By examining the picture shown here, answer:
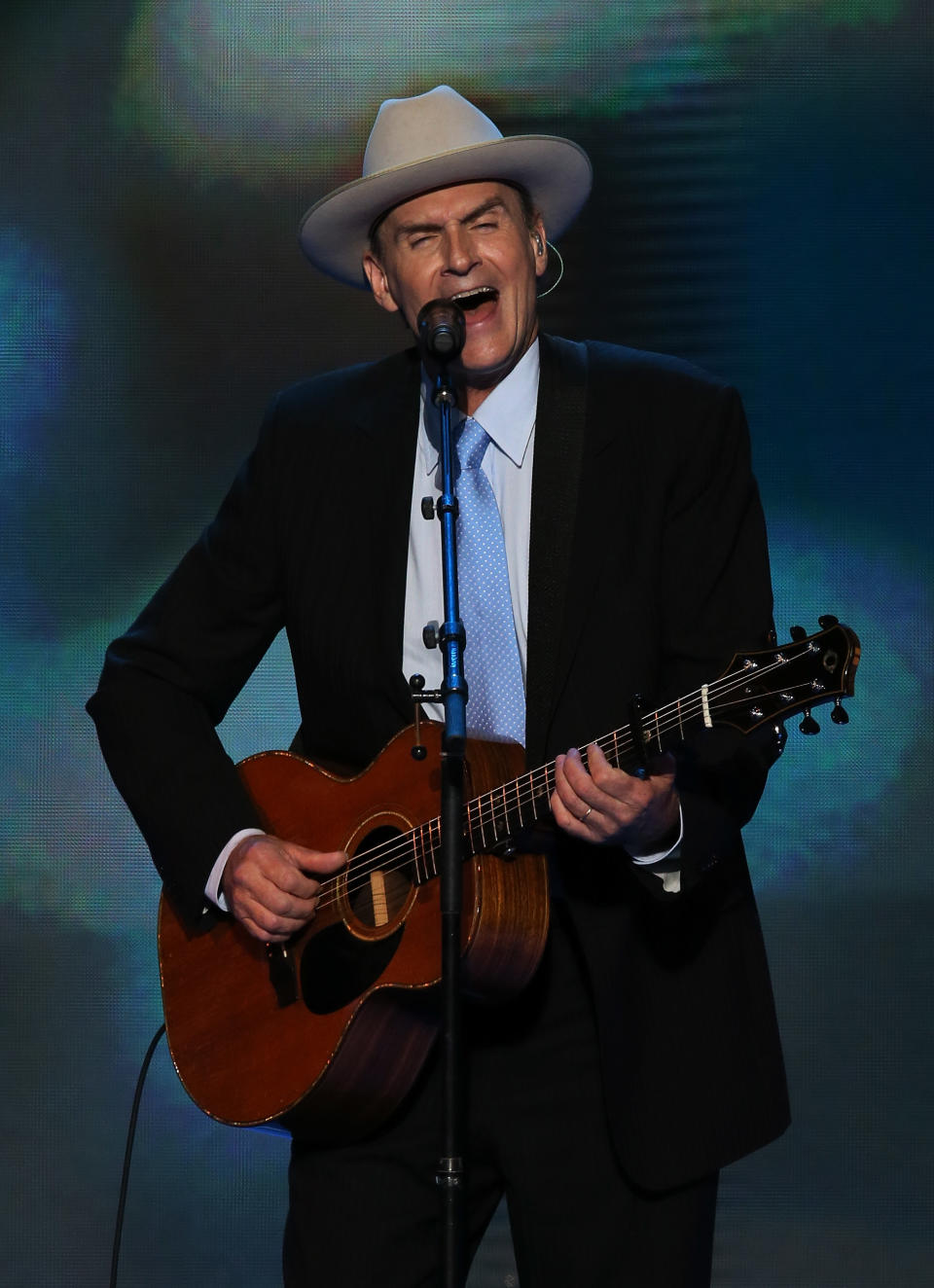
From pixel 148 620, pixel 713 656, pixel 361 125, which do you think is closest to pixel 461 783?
pixel 713 656

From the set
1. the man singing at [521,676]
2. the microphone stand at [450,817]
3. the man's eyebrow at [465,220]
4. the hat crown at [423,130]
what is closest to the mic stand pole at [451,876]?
the microphone stand at [450,817]

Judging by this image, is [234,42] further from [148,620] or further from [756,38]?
[148,620]

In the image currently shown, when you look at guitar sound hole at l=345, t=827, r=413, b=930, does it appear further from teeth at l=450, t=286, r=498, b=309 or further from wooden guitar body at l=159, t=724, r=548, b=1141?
teeth at l=450, t=286, r=498, b=309

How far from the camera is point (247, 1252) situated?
4195 mm

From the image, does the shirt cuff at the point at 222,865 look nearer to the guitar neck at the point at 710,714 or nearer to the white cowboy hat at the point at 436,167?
the guitar neck at the point at 710,714

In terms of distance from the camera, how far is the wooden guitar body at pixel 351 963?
7.77 ft

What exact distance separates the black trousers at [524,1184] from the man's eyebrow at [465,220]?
1.27 m

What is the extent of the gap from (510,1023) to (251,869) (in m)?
0.53

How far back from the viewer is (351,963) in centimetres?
257

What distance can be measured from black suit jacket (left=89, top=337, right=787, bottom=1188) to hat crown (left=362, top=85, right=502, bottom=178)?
378 millimetres

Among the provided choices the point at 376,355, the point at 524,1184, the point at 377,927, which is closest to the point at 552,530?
the point at 377,927

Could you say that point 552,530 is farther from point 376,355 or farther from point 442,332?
point 376,355

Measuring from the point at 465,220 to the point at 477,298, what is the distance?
187 mm

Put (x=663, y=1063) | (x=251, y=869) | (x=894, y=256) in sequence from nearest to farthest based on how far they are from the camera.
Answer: (x=663, y=1063) → (x=251, y=869) → (x=894, y=256)
